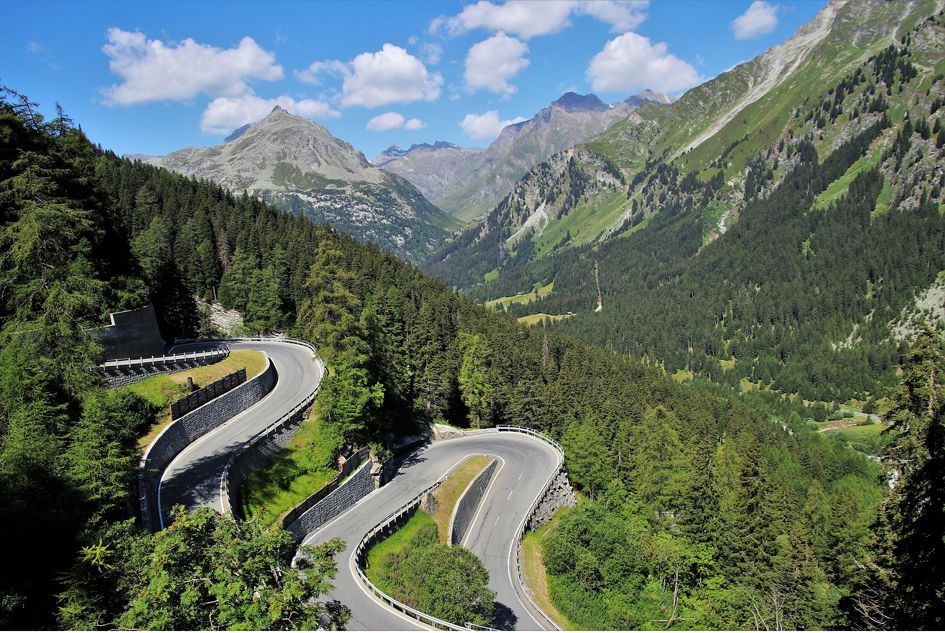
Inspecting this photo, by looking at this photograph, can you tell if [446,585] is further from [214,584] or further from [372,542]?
[214,584]

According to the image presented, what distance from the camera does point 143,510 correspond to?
28953 millimetres

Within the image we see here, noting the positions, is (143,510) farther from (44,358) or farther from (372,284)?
(372,284)

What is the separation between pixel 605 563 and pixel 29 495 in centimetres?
4071

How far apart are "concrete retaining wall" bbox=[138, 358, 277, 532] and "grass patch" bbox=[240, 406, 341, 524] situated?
5.86 metres

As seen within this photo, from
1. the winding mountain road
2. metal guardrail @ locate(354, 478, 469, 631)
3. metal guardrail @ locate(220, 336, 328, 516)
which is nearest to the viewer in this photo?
metal guardrail @ locate(354, 478, 469, 631)

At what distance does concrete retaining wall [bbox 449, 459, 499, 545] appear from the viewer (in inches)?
1850

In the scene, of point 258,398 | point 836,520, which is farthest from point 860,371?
point 258,398

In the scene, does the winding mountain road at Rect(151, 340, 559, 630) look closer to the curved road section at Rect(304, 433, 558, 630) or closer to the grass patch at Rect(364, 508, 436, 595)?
the curved road section at Rect(304, 433, 558, 630)

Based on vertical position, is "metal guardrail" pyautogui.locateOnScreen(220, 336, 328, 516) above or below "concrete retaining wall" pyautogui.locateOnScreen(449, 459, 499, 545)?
above

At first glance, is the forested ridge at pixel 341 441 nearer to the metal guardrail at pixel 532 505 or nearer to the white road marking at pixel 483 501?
the metal guardrail at pixel 532 505

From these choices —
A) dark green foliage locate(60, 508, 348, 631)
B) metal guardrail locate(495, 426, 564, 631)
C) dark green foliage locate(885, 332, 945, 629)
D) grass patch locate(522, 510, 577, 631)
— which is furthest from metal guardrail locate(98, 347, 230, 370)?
dark green foliage locate(885, 332, 945, 629)

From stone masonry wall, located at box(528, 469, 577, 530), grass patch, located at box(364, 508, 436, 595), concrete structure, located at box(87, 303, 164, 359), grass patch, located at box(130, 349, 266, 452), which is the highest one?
concrete structure, located at box(87, 303, 164, 359)

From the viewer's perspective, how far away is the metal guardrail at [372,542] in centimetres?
2967

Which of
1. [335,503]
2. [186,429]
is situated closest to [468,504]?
[335,503]
